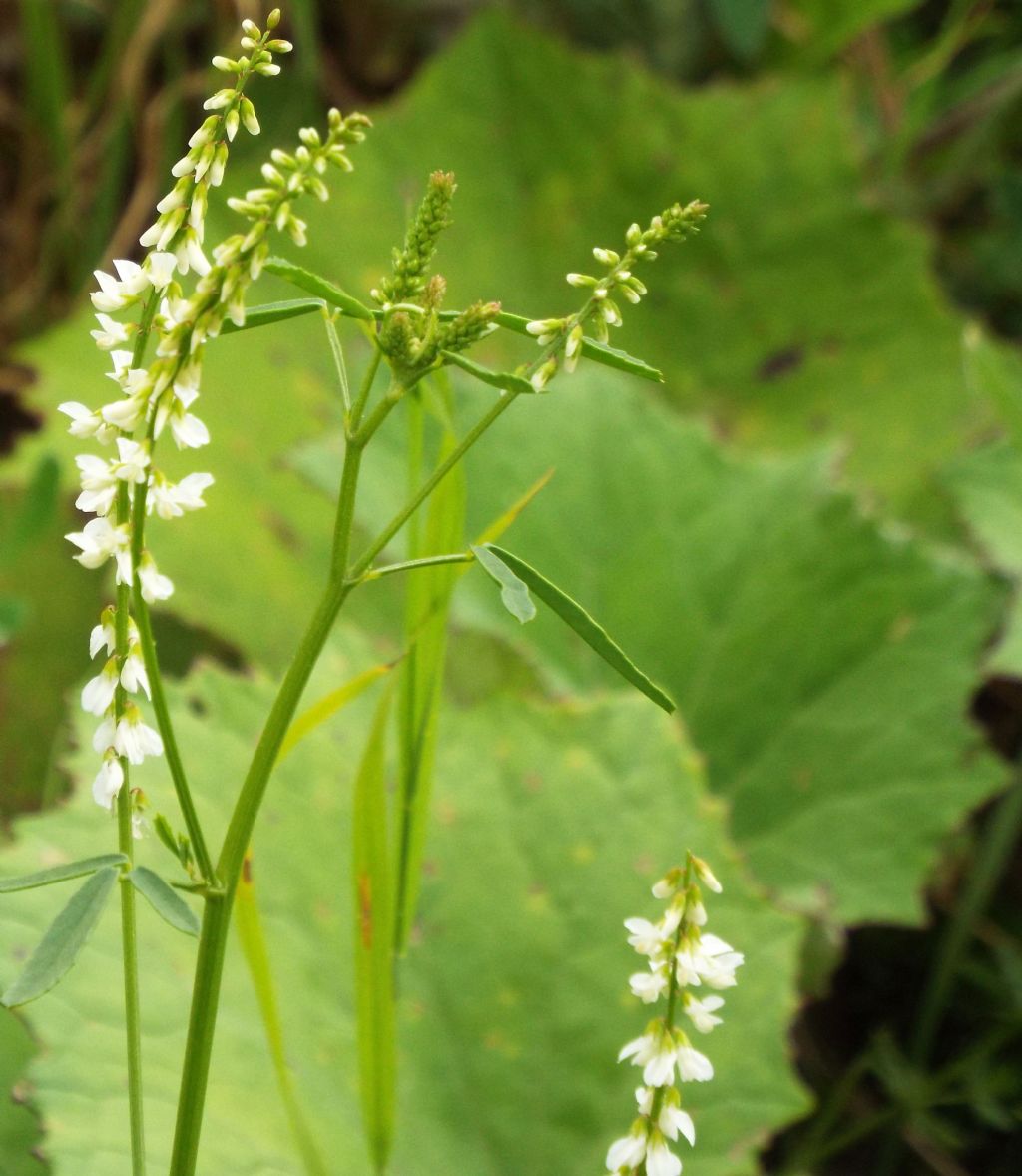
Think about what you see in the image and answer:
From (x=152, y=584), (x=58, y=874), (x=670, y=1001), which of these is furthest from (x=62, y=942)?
(x=670, y=1001)

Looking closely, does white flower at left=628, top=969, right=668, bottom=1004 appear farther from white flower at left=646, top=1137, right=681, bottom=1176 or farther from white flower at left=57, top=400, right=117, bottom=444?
white flower at left=57, top=400, right=117, bottom=444

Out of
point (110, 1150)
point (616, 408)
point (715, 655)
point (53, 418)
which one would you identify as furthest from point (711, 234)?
point (110, 1150)

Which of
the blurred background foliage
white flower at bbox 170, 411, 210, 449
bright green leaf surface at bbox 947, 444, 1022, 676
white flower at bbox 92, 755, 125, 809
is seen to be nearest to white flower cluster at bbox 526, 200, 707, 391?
white flower at bbox 170, 411, 210, 449

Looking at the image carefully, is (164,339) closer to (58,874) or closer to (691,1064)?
(58,874)

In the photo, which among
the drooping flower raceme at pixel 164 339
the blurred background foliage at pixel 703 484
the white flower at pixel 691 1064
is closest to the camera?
the drooping flower raceme at pixel 164 339

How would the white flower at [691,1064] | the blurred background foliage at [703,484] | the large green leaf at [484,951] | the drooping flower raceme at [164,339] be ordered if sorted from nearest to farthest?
1. the drooping flower raceme at [164,339]
2. the white flower at [691,1064]
3. the large green leaf at [484,951]
4. the blurred background foliage at [703,484]

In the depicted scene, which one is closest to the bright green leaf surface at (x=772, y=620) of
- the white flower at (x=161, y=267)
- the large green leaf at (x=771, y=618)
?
the large green leaf at (x=771, y=618)

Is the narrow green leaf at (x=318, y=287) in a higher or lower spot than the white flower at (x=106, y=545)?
higher

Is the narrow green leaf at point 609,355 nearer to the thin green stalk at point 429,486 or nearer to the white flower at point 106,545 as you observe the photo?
the thin green stalk at point 429,486
